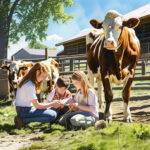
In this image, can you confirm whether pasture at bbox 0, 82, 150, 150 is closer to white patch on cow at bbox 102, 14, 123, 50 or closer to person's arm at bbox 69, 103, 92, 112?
person's arm at bbox 69, 103, 92, 112

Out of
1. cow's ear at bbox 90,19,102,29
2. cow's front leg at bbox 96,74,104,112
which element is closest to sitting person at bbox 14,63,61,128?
cow's ear at bbox 90,19,102,29

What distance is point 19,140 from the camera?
9.20m

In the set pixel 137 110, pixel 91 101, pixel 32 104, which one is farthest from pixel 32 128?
pixel 137 110

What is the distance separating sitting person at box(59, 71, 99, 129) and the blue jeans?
26 centimetres

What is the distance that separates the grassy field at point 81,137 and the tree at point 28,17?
119ft

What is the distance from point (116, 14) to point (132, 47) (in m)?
0.95

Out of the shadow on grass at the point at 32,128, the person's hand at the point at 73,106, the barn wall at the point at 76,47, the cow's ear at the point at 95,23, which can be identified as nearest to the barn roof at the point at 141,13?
the barn wall at the point at 76,47

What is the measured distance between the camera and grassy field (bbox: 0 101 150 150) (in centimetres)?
747

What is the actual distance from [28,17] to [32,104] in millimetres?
39130

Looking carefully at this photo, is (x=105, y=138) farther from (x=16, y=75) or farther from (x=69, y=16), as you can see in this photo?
(x=69, y=16)

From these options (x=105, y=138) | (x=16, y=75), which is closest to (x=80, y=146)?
(x=105, y=138)

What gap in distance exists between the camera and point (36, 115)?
1053cm

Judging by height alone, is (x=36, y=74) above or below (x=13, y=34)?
below

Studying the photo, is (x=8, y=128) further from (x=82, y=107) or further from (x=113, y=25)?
(x=113, y=25)
